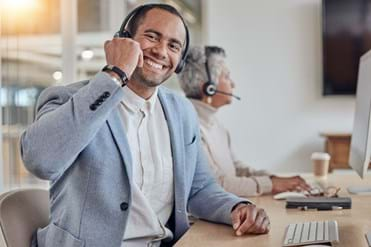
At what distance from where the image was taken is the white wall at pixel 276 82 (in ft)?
12.9

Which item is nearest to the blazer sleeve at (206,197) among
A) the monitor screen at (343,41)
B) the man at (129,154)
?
the man at (129,154)

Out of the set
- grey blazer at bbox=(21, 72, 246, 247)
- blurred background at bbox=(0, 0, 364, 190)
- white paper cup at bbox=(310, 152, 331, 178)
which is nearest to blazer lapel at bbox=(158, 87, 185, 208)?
grey blazer at bbox=(21, 72, 246, 247)

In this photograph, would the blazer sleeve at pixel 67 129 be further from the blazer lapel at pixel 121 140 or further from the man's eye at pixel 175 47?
the man's eye at pixel 175 47

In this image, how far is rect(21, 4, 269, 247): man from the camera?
44.9 inches

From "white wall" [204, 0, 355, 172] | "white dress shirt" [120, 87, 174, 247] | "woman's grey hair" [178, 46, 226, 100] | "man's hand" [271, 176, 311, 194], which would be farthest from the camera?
"white wall" [204, 0, 355, 172]

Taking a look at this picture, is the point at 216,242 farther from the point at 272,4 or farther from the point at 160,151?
the point at 272,4

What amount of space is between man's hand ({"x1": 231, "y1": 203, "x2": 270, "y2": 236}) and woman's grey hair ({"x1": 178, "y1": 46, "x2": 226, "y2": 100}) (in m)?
0.89

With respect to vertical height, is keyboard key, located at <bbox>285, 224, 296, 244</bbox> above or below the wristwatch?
below

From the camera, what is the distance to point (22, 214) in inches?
53.6

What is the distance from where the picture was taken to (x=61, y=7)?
394 cm

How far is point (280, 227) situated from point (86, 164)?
20.8 inches

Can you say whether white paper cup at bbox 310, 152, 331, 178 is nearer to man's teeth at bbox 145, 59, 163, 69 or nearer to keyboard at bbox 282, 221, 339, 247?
keyboard at bbox 282, 221, 339, 247

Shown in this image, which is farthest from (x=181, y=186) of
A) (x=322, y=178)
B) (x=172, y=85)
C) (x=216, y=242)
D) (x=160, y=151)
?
(x=172, y=85)

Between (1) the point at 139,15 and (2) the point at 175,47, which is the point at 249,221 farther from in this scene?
(1) the point at 139,15
